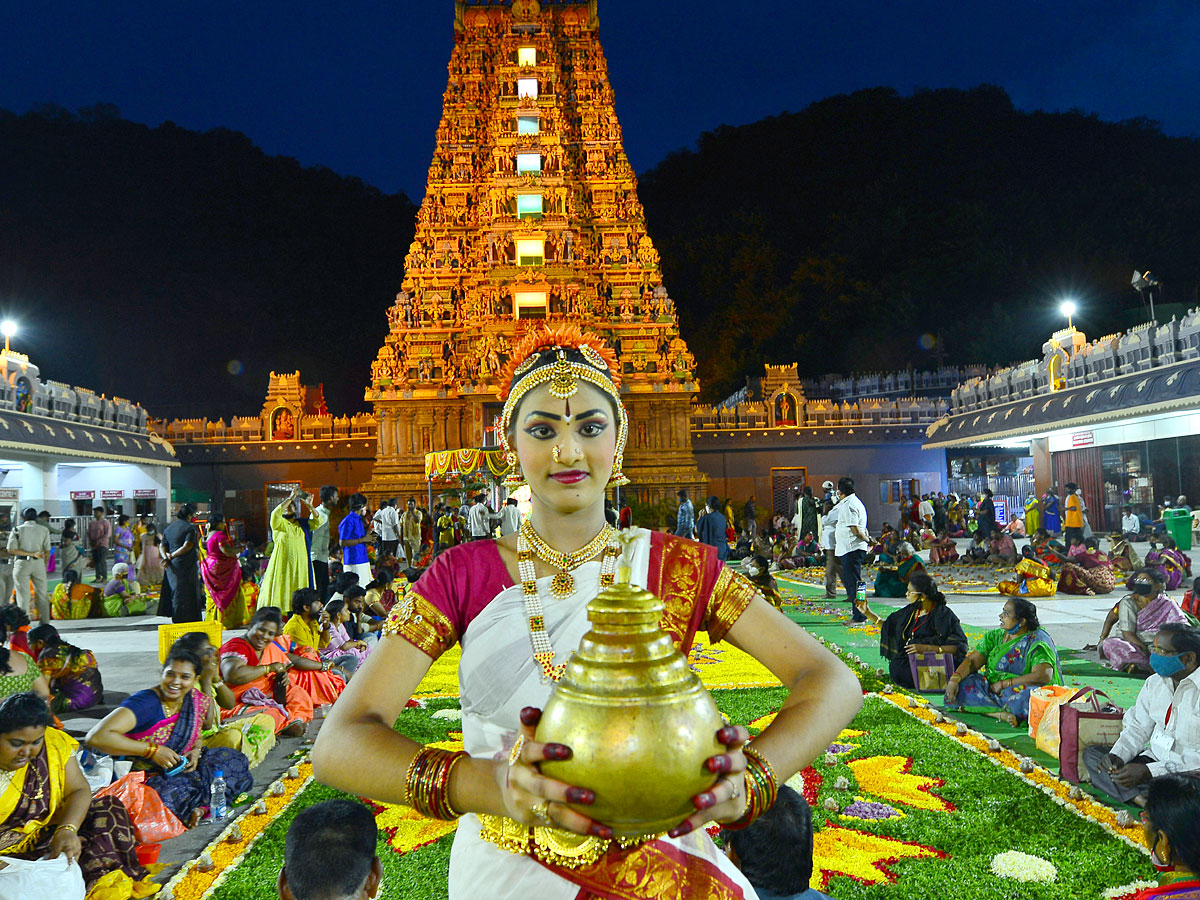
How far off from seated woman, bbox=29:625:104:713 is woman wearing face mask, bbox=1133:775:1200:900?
6011 millimetres

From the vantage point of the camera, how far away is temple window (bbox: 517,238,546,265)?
24422 mm

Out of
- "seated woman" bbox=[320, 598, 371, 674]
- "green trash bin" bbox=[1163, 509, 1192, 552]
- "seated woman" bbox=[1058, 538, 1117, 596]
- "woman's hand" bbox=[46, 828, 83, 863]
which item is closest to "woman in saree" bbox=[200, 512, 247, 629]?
"seated woman" bbox=[320, 598, 371, 674]

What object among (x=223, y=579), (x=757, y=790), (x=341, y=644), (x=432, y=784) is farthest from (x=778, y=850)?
(x=223, y=579)

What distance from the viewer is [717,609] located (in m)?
1.50

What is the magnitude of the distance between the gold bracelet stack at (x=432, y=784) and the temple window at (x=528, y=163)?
26006 millimetres

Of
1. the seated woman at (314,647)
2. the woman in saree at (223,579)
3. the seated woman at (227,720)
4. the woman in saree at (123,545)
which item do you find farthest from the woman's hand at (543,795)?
the woman in saree at (123,545)

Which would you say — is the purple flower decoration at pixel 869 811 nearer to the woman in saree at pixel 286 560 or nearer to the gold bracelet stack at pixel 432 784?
the gold bracelet stack at pixel 432 784

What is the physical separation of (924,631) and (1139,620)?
170 centimetres

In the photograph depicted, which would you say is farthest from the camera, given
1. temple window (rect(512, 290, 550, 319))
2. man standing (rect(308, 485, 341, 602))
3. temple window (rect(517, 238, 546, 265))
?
temple window (rect(517, 238, 546, 265))

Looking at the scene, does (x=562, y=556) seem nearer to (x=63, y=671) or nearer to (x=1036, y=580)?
(x=63, y=671)

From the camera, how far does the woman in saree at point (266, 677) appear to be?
527cm

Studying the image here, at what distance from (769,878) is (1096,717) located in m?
2.76

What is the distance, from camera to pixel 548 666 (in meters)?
1.37

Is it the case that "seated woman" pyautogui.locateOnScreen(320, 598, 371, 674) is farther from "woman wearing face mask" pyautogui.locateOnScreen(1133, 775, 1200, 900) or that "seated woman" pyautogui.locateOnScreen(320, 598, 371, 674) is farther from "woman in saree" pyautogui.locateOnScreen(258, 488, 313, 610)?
"woman wearing face mask" pyautogui.locateOnScreen(1133, 775, 1200, 900)
